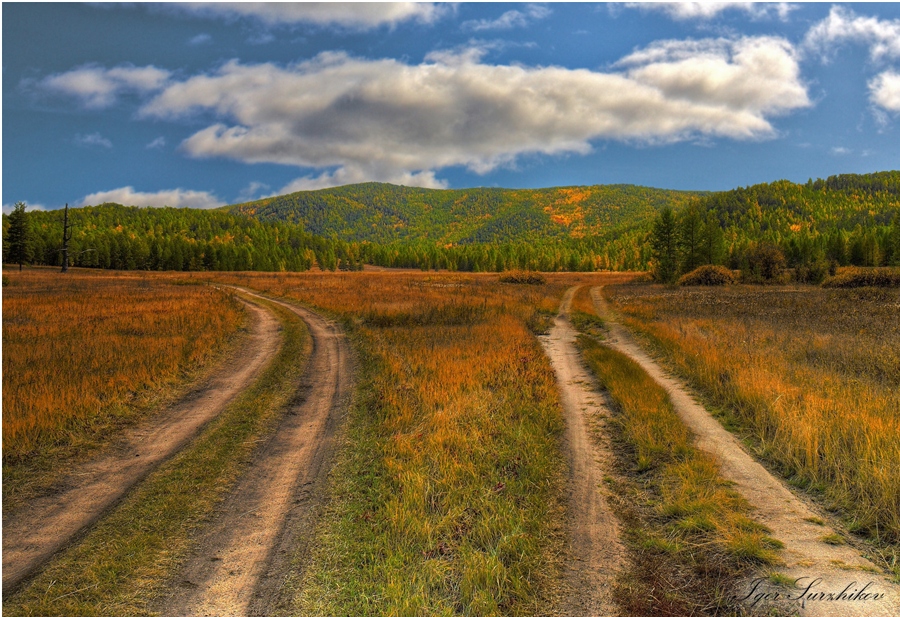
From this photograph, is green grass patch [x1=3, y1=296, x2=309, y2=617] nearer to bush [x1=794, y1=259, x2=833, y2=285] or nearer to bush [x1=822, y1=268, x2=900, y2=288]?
bush [x1=822, y1=268, x2=900, y2=288]

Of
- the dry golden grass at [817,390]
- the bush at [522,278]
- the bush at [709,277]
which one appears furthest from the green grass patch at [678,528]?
the bush at [522,278]

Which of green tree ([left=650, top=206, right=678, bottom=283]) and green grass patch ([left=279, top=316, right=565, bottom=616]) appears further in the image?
green tree ([left=650, top=206, right=678, bottom=283])

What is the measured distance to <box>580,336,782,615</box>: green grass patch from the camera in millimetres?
4414

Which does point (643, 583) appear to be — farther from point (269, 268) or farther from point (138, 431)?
point (269, 268)

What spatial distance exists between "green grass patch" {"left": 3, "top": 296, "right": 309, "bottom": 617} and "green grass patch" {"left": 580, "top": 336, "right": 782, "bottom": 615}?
5.08 meters

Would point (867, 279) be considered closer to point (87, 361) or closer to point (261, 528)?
point (261, 528)

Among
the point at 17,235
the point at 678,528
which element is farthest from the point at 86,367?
the point at 17,235

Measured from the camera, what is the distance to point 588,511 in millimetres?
6059

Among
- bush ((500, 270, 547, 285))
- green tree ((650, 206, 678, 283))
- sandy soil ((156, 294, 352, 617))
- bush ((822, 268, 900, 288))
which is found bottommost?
sandy soil ((156, 294, 352, 617))

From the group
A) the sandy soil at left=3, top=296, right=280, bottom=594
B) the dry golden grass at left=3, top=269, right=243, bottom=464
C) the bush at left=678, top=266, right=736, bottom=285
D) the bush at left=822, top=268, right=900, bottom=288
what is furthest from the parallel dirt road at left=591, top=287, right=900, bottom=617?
the bush at left=678, top=266, right=736, bottom=285

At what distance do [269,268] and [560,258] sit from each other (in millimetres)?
105566

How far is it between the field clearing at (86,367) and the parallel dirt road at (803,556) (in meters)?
10.0

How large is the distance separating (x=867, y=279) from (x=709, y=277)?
15.6 m

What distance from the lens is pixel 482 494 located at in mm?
6383
